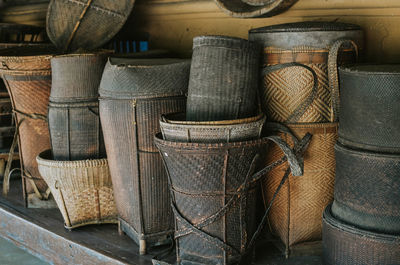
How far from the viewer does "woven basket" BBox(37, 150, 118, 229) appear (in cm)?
288

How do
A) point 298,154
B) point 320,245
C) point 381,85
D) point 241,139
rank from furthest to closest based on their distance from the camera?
point 320,245, point 298,154, point 241,139, point 381,85

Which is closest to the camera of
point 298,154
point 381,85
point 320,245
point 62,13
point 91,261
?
point 381,85

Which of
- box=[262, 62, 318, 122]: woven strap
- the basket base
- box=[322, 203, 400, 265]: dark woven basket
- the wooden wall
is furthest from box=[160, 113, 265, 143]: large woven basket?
the wooden wall

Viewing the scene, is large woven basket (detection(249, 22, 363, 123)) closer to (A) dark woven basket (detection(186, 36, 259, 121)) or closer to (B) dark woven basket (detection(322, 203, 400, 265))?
(A) dark woven basket (detection(186, 36, 259, 121))

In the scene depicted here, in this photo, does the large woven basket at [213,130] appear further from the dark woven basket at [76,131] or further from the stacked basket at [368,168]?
the dark woven basket at [76,131]

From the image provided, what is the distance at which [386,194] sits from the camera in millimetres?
1911

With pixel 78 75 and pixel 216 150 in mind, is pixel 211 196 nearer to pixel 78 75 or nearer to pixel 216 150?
pixel 216 150

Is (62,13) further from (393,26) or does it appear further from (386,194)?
(386,194)

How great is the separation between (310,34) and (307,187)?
27.1 inches

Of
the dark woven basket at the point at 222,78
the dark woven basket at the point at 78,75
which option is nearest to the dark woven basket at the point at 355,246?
the dark woven basket at the point at 222,78

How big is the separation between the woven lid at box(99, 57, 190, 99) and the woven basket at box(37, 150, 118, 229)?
54 cm

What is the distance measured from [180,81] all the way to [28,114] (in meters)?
1.26

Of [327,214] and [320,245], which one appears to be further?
[320,245]

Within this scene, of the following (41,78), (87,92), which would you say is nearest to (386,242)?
(87,92)
